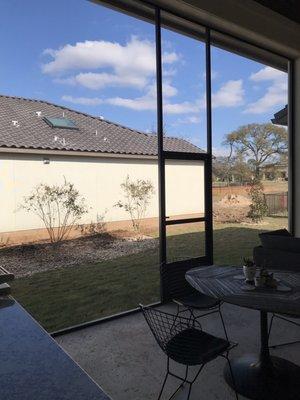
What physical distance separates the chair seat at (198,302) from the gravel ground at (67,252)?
4.01m

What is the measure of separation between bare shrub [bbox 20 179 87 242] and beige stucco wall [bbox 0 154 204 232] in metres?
0.14

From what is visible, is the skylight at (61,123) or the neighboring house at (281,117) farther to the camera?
the skylight at (61,123)

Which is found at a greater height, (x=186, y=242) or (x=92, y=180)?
(x=92, y=180)

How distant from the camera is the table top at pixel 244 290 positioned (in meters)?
2.13

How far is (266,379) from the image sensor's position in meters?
2.44

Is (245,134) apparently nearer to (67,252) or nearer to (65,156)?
(65,156)

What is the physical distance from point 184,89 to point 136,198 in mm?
4255

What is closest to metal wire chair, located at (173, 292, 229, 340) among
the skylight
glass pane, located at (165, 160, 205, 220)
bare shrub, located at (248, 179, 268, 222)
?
glass pane, located at (165, 160, 205, 220)

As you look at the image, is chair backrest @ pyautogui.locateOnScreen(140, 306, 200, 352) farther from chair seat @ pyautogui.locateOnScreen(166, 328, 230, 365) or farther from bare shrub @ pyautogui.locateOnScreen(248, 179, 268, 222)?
bare shrub @ pyautogui.locateOnScreen(248, 179, 268, 222)

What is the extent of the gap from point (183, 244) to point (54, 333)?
3.68m

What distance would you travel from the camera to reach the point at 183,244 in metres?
6.67

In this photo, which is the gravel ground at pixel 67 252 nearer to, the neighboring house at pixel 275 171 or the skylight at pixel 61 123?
the skylight at pixel 61 123

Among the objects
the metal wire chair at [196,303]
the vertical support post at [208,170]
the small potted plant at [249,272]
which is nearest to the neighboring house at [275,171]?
the vertical support post at [208,170]

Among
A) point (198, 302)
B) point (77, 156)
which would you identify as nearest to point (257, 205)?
point (77, 156)
